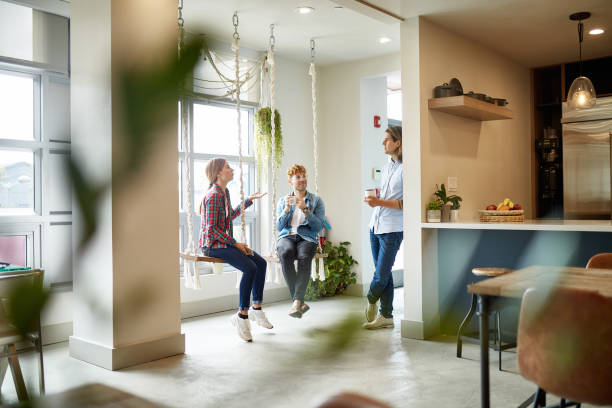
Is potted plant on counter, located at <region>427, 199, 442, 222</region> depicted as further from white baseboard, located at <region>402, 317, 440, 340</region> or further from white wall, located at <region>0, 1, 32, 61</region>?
white wall, located at <region>0, 1, 32, 61</region>

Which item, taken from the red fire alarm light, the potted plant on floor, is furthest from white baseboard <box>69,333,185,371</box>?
the red fire alarm light

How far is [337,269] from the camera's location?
5586 millimetres

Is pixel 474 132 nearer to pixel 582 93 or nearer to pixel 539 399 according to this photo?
pixel 582 93

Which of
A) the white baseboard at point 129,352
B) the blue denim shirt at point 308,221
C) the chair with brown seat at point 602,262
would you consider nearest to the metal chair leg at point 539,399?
the chair with brown seat at point 602,262

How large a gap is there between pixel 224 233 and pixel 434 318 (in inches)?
65.2

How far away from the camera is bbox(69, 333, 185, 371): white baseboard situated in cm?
285

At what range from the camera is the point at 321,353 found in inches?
10.2

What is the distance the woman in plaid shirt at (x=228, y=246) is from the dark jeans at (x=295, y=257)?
250 mm

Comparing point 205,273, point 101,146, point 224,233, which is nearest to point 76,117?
point 101,146

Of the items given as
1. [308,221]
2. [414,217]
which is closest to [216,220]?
[308,221]

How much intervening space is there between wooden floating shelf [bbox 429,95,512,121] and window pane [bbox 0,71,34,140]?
12.2 ft

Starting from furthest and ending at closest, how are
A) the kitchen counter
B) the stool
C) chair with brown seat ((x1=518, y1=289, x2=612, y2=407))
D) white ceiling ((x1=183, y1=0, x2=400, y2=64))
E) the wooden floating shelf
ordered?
the wooden floating shelf, white ceiling ((x1=183, y1=0, x2=400, y2=64)), the stool, the kitchen counter, chair with brown seat ((x1=518, y1=289, x2=612, y2=407))

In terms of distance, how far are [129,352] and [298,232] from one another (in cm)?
178

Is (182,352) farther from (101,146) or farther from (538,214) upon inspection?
(538,214)
